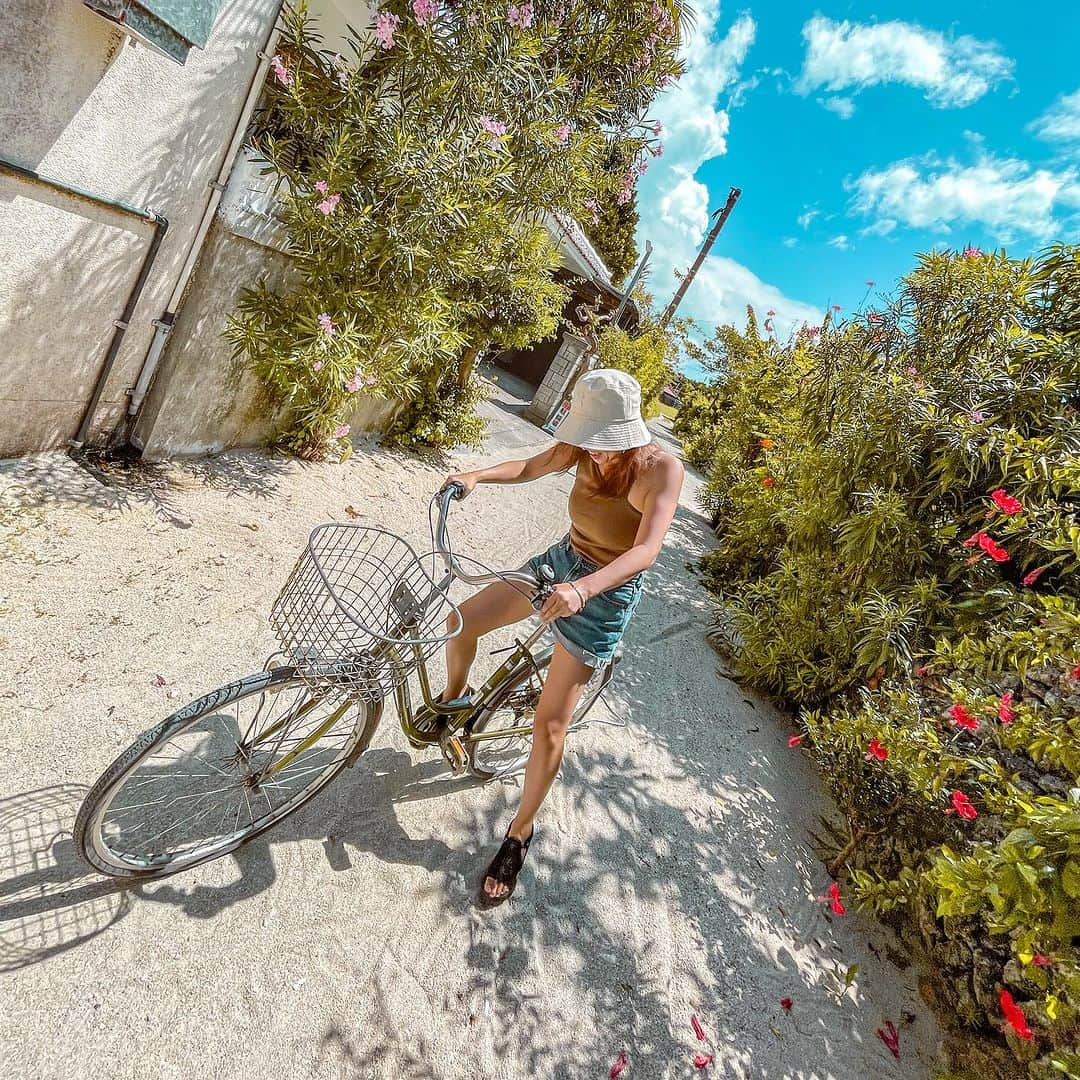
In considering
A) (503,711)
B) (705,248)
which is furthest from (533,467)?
(705,248)

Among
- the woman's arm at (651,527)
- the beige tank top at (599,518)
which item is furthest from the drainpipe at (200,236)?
the woman's arm at (651,527)

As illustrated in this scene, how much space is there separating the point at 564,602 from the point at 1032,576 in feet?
9.99

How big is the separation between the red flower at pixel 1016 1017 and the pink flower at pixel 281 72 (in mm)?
6054

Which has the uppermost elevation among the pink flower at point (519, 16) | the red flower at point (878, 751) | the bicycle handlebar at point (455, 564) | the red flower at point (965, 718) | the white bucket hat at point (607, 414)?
the pink flower at point (519, 16)

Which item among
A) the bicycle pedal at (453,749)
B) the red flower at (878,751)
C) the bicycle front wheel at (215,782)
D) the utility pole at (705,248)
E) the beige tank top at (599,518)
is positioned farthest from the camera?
the utility pole at (705,248)

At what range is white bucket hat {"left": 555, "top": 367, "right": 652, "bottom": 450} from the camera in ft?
6.35

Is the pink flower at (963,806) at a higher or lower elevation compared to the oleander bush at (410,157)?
lower

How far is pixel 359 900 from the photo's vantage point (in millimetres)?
2107

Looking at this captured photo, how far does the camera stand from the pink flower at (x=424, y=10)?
3.52 metres

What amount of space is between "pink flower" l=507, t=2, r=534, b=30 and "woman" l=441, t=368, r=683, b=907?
3393mm

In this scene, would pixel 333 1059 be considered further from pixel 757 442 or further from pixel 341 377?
pixel 757 442

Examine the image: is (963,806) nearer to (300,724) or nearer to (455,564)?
(455,564)

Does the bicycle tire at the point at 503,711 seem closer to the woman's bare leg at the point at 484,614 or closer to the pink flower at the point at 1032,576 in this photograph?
the woman's bare leg at the point at 484,614

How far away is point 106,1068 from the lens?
4.79 ft
